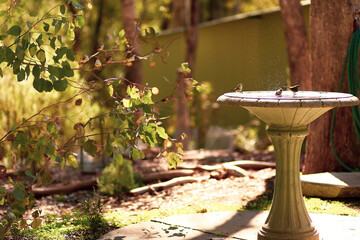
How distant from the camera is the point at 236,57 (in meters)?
11.1

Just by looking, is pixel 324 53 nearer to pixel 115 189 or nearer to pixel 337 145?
pixel 337 145

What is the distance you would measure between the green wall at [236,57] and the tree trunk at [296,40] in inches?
15.4

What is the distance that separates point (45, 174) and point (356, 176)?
130 inches

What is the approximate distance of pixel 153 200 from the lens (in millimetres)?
5938

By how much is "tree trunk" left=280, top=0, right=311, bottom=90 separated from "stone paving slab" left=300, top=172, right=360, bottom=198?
89.9 inches

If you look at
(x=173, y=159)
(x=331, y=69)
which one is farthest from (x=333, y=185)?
(x=173, y=159)

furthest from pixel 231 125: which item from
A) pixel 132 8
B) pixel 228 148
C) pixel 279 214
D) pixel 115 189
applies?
pixel 279 214

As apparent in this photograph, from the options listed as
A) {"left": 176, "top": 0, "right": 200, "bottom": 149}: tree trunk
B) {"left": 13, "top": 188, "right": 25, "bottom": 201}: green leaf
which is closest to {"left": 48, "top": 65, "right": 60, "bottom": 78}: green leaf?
{"left": 13, "top": 188, "right": 25, "bottom": 201}: green leaf

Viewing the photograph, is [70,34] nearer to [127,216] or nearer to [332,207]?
[127,216]

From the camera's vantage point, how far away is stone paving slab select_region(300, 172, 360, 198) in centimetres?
527

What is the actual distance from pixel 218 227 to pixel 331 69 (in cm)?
256

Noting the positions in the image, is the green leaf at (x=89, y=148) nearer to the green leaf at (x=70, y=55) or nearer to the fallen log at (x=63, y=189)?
the green leaf at (x=70, y=55)

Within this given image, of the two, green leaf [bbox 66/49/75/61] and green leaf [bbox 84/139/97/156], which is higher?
green leaf [bbox 66/49/75/61]

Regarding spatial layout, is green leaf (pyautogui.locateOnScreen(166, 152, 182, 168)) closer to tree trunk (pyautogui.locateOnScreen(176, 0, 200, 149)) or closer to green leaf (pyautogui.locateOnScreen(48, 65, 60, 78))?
green leaf (pyautogui.locateOnScreen(48, 65, 60, 78))
